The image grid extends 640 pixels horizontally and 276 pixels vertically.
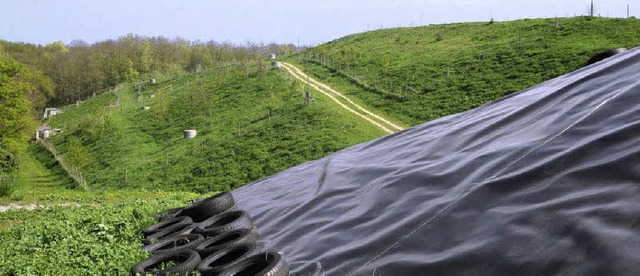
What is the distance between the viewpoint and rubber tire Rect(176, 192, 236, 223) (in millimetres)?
7855

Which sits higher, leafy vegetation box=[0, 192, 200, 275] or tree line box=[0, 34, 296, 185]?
tree line box=[0, 34, 296, 185]

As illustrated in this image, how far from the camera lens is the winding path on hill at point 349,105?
2654 centimetres

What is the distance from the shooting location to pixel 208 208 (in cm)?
786

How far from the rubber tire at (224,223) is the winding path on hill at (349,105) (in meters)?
18.3

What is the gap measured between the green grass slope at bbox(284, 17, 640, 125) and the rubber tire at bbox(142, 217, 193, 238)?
19978mm

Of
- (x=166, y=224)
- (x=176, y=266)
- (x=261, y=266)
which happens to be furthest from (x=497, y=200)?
(x=166, y=224)

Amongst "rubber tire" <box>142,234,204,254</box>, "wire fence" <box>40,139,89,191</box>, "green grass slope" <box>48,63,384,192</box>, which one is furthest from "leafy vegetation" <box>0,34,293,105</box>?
"rubber tire" <box>142,234,204,254</box>

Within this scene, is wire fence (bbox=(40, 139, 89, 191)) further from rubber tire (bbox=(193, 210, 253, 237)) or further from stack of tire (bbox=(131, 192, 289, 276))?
rubber tire (bbox=(193, 210, 253, 237))

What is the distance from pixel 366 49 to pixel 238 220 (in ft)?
161

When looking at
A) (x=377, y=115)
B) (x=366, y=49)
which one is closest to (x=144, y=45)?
(x=366, y=49)

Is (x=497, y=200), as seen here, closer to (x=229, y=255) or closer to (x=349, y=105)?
(x=229, y=255)

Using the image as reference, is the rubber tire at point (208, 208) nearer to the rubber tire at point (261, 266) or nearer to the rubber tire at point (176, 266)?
the rubber tire at point (176, 266)

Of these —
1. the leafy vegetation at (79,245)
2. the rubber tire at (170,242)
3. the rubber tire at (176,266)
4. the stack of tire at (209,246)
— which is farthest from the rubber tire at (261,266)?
the leafy vegetation at (79,245)

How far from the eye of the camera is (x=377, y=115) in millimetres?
28906
